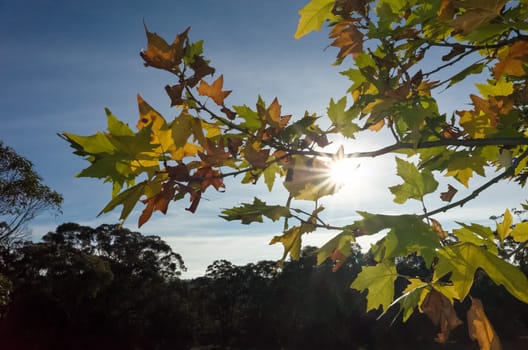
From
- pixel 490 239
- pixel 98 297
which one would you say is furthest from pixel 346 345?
pixel 490 239

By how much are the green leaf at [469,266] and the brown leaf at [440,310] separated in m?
0.23

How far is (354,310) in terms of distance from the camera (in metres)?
29.0

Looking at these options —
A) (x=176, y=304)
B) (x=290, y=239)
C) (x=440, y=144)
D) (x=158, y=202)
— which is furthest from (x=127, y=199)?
(x=176, y=304)

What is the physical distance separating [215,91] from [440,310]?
0.79 meters

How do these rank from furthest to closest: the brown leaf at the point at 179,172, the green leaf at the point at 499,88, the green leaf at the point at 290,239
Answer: the green leaf at the point at 499,88 < the green leaf at the point at 290,239 < the brown leaf at the point at 179,172

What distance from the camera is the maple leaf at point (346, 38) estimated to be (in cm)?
103

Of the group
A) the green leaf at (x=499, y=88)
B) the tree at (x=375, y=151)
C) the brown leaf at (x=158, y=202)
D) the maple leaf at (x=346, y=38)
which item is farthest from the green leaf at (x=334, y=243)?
the green leaf at (x=499, y=88)

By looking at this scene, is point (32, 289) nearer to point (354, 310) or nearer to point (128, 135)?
point (354, 310)

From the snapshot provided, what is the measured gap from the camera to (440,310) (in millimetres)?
1034

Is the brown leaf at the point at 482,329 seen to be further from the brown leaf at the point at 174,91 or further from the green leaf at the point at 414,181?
the brown leaf at the point at 174,91

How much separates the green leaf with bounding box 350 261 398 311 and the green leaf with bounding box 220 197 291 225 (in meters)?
0.30

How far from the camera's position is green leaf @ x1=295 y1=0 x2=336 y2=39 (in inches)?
38.7

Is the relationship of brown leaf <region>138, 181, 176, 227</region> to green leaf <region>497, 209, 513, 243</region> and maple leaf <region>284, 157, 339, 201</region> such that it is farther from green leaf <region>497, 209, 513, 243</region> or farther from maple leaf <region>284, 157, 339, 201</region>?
green leaf <region>497, 209, 513, 243</region>

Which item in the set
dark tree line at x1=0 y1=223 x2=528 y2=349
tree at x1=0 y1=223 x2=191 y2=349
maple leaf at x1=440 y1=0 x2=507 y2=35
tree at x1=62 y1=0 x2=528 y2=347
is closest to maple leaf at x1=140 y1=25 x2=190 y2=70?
tree at x1=62 y1=0 x2=528 y2=347
